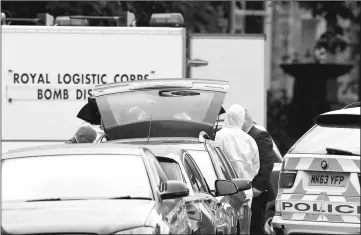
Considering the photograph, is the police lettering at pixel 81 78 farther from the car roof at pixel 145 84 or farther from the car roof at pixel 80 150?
the car roof at pixel 80 150

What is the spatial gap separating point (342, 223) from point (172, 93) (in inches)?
170

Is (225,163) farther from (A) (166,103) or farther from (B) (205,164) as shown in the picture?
(A) (166,103)

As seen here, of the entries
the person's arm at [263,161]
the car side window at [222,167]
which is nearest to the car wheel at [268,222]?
the person's arm at [263,161]

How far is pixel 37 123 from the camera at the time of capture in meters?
19.4

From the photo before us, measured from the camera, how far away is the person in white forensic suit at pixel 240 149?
14453 millimetres

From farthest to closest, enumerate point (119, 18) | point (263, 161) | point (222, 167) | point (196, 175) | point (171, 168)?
1. point (119, 18)
2. point (263, 161)
3. point (222, 167)
4. point (196, 175)
5. point (171, 168)

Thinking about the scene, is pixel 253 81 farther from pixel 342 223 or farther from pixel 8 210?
Result: pixel 8 210

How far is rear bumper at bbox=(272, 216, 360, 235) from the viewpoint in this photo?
37.7ft

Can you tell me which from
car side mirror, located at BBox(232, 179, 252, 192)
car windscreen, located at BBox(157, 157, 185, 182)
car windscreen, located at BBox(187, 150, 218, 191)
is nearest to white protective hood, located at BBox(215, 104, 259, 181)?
car windscreen, located at BBox(187, 150, 218, 191)

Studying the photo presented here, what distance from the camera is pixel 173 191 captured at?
9.85m

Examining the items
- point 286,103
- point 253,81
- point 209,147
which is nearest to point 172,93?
point 209,147

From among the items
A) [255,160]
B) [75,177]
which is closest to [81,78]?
[255,160]

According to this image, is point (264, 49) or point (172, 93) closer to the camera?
point (172, 93)

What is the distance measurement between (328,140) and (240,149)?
266cm
